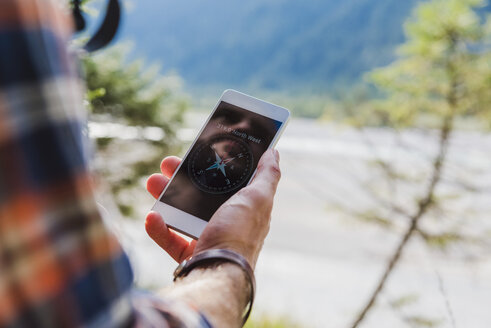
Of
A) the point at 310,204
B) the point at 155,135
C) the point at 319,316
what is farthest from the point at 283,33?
the point at 319,316

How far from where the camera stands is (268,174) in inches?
30.7

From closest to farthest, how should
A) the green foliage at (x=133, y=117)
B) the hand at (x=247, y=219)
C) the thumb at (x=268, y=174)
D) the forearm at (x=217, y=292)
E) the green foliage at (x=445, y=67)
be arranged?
1. the forearm at (x=217, y=292)
2. the hand at (x=247, y=219)
3. the thumb at (x=268, y=174)
4. the green foliage at (x=445, y=67)
5. the green foliage at (x=133, y=117)

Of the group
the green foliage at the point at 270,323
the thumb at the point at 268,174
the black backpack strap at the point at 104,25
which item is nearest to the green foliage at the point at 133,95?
the green foliage at the point at 270,323

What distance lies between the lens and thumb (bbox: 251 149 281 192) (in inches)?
29.3

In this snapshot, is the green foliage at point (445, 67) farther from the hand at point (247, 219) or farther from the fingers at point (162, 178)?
the hand at point (247, 219)

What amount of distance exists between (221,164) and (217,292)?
18.7 inches

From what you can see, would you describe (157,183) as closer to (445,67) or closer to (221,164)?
(221,164)

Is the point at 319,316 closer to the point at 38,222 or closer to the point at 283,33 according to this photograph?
the point at 38,222

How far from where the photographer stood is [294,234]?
508cm

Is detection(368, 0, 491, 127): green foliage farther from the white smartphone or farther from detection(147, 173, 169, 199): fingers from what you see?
detection(147, 173, 169, 199): fingers

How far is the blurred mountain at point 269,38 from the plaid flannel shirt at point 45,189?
42.4 ft

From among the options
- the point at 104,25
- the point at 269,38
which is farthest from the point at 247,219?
the point at 269,38

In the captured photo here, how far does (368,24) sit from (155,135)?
11460 millimetres

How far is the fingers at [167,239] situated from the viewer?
0.95 metres
